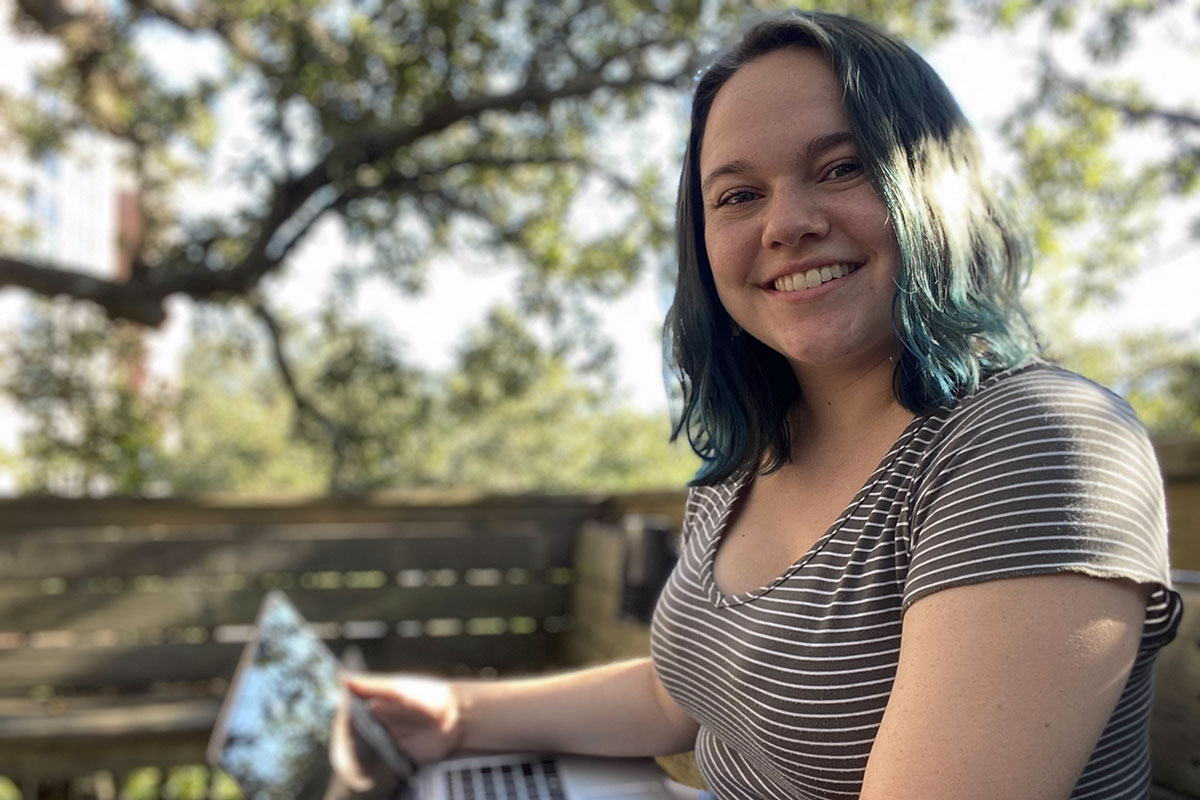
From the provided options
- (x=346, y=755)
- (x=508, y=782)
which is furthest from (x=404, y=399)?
(x=508, y=782)

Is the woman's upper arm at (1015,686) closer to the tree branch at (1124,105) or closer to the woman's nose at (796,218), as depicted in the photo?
the woman's nose at (796,218)

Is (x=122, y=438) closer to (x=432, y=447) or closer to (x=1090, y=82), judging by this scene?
(x=432, y=447)

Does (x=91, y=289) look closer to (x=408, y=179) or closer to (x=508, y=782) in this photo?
(x=408, y=179)

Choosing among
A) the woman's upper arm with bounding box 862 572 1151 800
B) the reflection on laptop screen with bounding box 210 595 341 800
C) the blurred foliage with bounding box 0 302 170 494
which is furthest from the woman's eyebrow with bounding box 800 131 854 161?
the blurred foliage with bounding box 0 302 170 494

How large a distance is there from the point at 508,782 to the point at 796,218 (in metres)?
0.77

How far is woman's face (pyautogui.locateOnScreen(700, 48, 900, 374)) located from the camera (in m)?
0.85

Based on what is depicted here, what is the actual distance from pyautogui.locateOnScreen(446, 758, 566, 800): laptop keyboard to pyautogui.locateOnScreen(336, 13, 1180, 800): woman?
5.7 inches

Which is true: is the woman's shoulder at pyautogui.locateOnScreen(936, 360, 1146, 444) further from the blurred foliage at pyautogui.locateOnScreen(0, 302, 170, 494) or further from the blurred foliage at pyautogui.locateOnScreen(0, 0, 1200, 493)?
the blurred foliage at pyautogui.locateOnScreen(0, 302, 170, 494)

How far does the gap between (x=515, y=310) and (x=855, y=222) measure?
171 inches

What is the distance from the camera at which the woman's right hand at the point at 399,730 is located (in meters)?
1.22

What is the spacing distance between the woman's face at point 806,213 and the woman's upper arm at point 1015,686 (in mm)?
296

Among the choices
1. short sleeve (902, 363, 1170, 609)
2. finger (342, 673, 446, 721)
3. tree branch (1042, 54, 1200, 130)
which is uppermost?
tree branch (1042, 54, 1200, 130)

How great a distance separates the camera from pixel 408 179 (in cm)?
448

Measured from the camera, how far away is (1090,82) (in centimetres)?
476
